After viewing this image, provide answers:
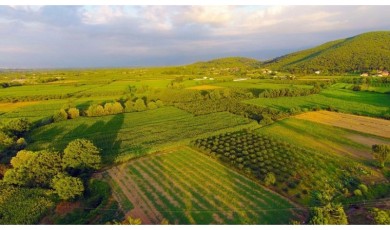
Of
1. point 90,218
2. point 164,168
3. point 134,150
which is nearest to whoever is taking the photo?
point 90,218

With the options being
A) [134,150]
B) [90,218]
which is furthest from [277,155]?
[90,218]

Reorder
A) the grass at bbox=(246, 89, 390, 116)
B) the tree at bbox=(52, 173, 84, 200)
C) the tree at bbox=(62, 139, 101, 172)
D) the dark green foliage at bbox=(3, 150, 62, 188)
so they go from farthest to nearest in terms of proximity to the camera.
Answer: the grass at bbox=(246, 89, 390, 116), the tree at bbox=(62, 139, 101, 172), the dark green foliage at bbox=(3, 150, 62, 188), the tree at bbox=(52, 173, 84, 200)

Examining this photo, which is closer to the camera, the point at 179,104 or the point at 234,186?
the point at 234,186

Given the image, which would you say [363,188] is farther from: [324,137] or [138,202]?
[138,202]

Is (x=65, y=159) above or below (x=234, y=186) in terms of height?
above

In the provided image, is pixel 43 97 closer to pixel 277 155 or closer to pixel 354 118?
pixel 277 155

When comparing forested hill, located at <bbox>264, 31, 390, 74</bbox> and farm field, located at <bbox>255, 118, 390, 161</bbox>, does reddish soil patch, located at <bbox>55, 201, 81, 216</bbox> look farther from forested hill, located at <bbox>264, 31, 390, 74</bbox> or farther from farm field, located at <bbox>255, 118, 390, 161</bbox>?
forested hill, located at <bbox>264, 31, 390, 74</bbox>

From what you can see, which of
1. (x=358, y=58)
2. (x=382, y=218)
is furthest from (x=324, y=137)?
(x=358, y=58)

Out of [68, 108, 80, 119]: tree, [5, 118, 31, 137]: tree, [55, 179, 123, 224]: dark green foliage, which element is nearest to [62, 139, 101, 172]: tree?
[55, 179, 123, 224]: dark green foliage
